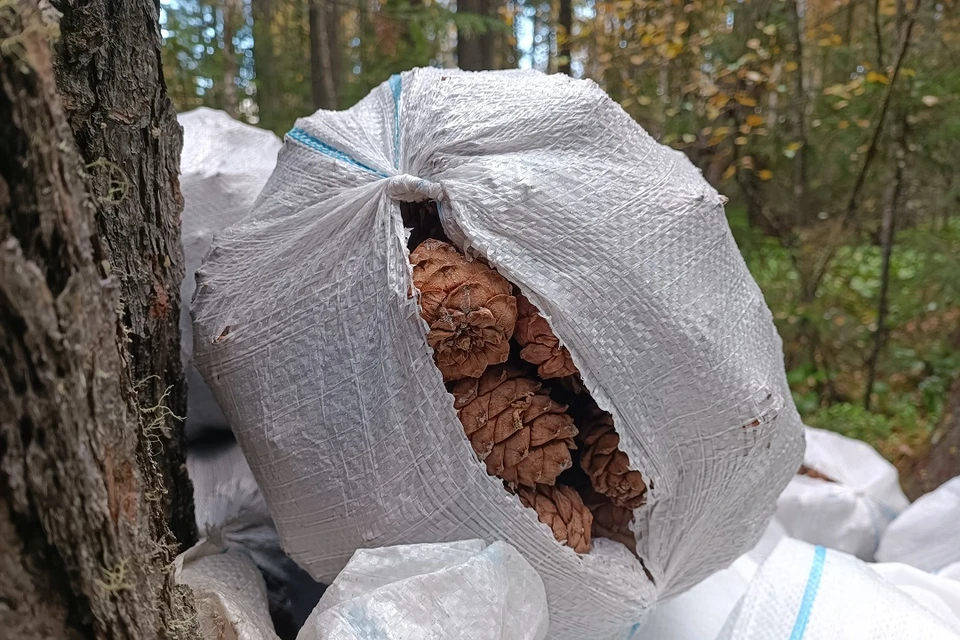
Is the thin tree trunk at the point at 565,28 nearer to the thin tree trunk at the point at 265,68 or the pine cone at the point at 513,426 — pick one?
the thin tree trunk at the point at 265,68

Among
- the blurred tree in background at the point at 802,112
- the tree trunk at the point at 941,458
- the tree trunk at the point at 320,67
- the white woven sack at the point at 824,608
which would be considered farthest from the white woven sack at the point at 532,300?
the tree trunk at the point at 320,67

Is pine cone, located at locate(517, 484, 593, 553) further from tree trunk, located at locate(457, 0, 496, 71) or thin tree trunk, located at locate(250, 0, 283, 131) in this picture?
thin tree trunk, located at locate(250, 0, 283, 131)

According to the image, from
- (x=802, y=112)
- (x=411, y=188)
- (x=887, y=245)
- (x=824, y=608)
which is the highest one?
(x=802, y=112)

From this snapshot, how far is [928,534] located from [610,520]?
0.88 m

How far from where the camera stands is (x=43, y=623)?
1.19ft

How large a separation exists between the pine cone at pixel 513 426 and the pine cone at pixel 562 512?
20mm

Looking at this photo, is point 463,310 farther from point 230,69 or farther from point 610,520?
point 230,69

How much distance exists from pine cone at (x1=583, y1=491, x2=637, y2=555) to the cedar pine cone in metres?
0.22

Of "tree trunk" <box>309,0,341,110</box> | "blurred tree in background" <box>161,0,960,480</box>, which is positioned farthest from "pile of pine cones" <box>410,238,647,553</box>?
"tree trunk" <box>309,0,341,110</box>

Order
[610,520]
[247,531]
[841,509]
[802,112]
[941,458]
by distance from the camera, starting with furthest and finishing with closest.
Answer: [802,112]
[941,458]
[841,509]
[247,531]
[610,520]

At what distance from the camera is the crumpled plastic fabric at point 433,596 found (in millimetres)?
573

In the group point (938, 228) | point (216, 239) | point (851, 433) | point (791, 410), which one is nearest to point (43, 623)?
point (216, 239)

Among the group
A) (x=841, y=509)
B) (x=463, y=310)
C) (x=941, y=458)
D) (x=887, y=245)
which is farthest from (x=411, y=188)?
(x=887, y=245)

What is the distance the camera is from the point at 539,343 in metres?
0.63
